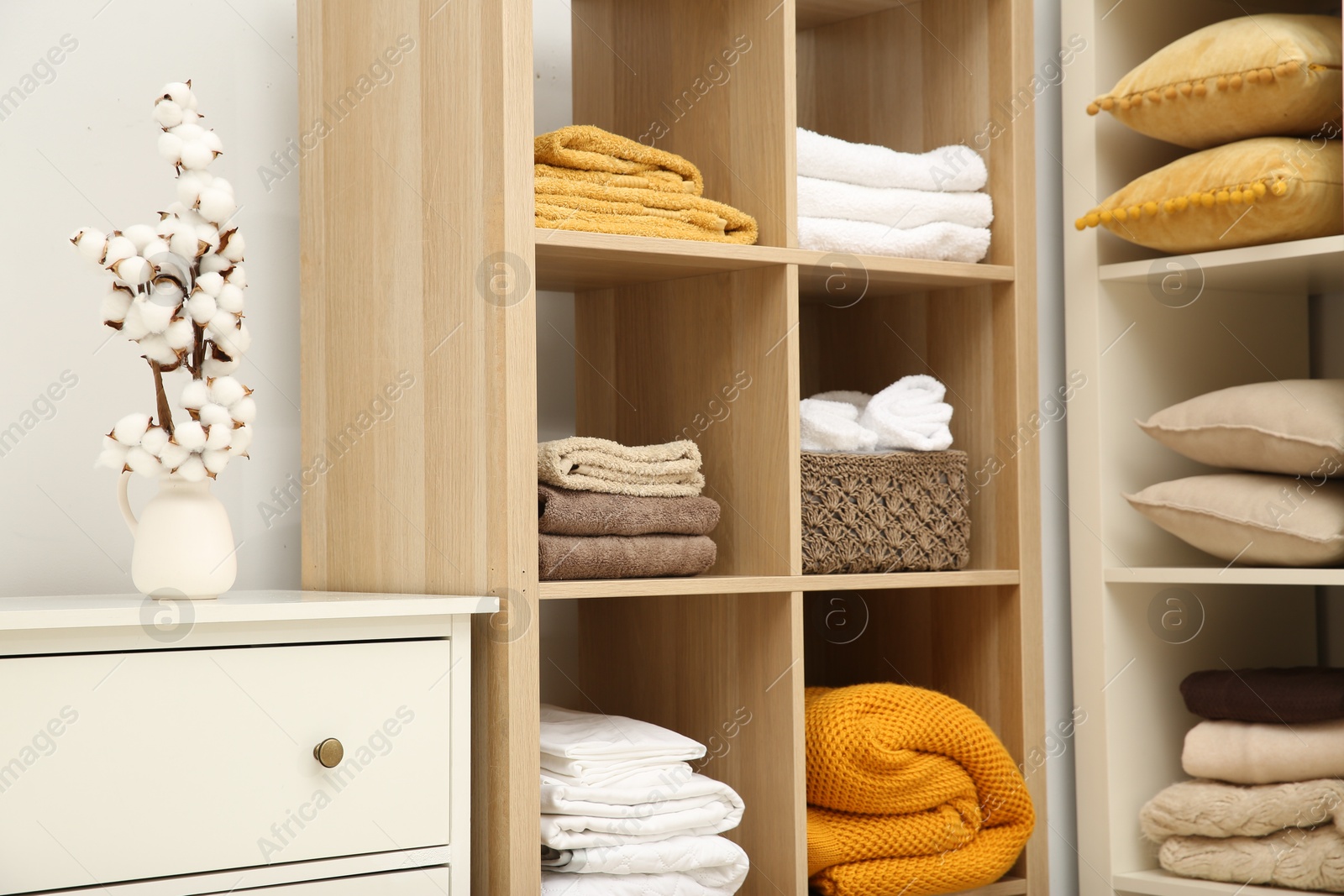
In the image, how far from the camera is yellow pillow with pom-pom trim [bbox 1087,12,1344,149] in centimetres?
154

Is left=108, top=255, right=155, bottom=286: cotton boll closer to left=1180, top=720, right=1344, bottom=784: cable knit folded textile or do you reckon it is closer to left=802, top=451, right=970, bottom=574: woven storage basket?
left=802, top=451, right=970, bottom=574: woven storage basket

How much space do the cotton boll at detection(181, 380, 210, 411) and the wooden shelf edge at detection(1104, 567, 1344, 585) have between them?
3.76 ft

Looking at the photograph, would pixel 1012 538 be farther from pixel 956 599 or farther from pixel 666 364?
pixel 666 364

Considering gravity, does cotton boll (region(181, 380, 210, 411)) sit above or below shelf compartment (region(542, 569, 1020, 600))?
above

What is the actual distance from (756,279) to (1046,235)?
555mm

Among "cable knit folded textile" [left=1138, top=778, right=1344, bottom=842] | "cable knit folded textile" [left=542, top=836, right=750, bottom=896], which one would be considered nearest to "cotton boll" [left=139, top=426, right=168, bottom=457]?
"cable knit folded textile" [left=542, top=836, right=750, bottom=896]

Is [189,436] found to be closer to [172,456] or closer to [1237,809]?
[172,456]

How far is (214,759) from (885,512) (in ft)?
2.70

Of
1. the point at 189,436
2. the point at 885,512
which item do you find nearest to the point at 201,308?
the point at 189,436

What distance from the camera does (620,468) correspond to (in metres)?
1.44

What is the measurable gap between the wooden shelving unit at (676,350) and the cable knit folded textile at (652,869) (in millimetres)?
68

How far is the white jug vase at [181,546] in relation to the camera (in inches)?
49.1

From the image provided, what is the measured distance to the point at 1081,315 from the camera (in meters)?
1.76

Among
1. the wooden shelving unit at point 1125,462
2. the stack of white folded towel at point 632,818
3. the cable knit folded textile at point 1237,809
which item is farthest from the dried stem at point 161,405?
the cable knit folded textile at point 1237,809
